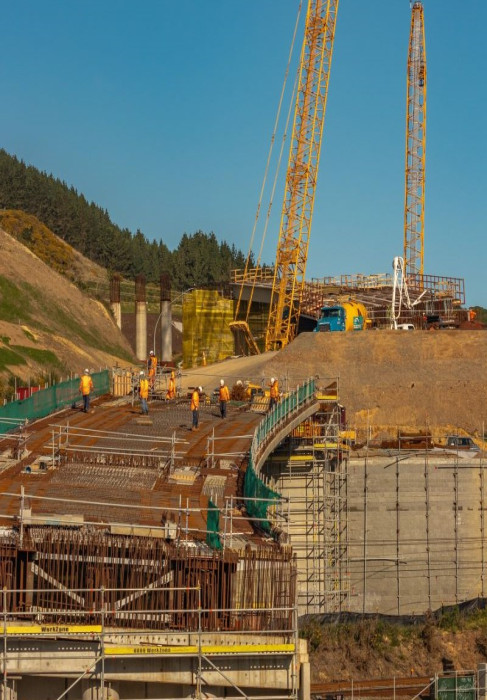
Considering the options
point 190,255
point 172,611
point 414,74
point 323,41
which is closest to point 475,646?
point 172,611

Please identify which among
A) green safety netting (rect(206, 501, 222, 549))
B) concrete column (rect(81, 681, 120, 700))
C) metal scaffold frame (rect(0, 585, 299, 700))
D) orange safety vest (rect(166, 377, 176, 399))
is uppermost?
orange safety vest (rect(166, 377, 176, 399))

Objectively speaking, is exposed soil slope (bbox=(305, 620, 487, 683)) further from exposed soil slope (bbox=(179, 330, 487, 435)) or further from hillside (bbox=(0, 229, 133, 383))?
hillside (bbox=(0, 229, 133, 383))

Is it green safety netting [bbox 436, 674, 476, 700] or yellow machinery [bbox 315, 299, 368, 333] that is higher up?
yellow machinery [bbox 315, 299, 368, 333]

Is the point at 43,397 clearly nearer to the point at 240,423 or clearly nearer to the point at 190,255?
the point at 240,423

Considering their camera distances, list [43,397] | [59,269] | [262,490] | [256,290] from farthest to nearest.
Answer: [59,269], [256,290], [43,397], [262,490]

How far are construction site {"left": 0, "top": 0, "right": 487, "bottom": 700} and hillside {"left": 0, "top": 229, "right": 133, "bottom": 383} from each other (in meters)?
6.48

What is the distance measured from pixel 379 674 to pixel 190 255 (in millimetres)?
142903

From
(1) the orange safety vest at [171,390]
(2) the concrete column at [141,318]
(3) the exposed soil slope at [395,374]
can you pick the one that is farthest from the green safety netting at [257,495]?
(2) the concrete column at [141,318]

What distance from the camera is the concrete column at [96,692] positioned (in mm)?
24375

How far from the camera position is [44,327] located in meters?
95.6

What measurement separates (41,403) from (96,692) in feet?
90.4

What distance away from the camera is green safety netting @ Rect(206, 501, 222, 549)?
28.3 metres

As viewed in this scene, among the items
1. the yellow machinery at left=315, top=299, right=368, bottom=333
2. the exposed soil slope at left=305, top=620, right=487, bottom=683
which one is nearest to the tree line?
the yellow machinery at left=315, top=299, right=368, bottom=333

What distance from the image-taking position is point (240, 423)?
52.9 meters
